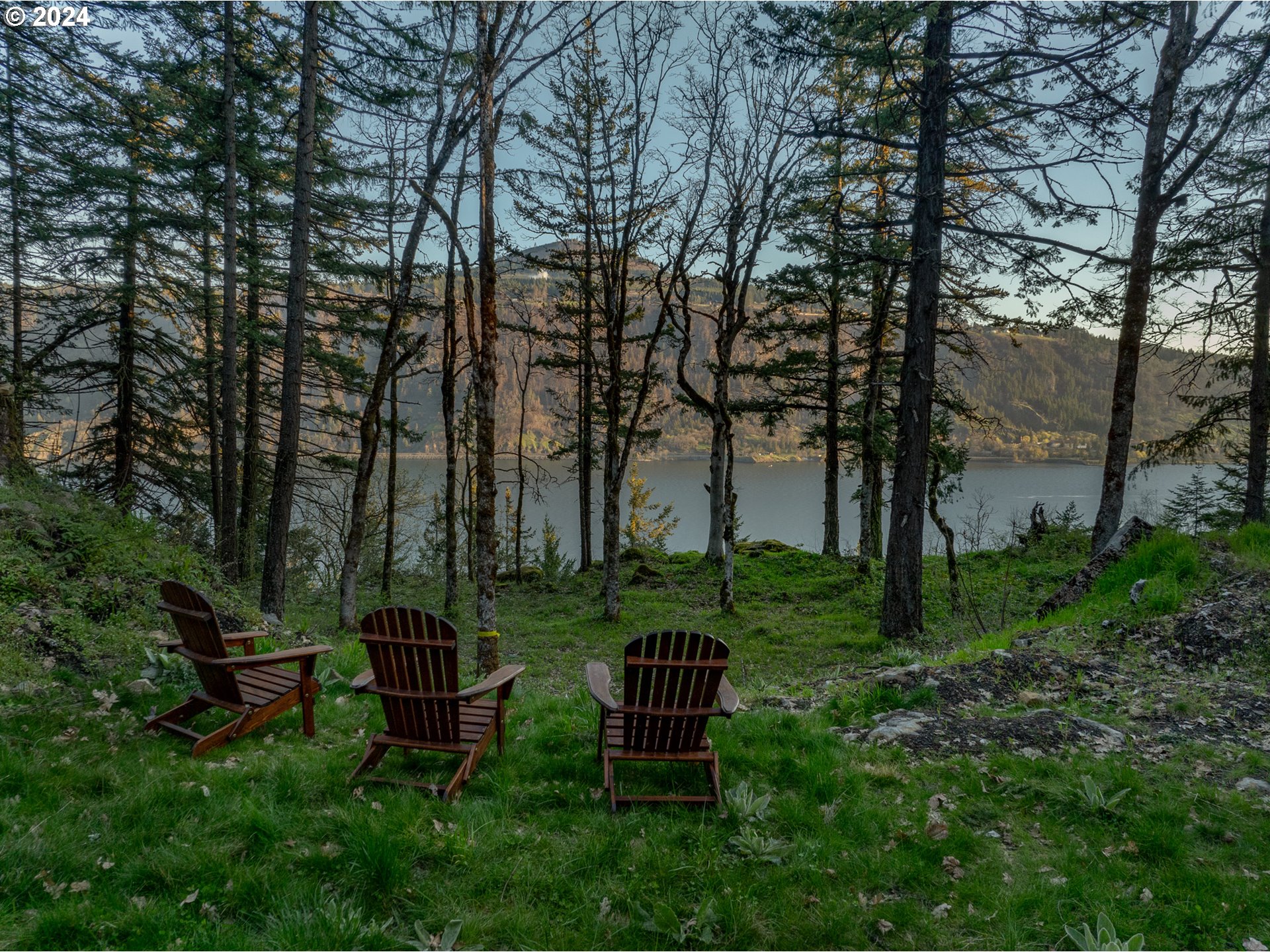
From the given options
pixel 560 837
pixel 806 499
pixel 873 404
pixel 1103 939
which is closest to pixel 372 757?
pixel 560 837

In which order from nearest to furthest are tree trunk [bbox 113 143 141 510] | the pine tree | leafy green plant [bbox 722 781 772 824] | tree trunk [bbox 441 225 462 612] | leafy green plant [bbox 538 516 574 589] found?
leafy green plant [bbox 722 781 772 824], tree trunk [bbox 113 143 141 510], tree trunk [bbox 441 225 462 612], the pine tree, leafy green plant [bbox 538 516 574 589]

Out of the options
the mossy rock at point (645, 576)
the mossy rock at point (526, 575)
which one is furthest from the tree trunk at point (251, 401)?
the mossy rock at point (645, 576)

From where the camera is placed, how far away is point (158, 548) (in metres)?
5.82

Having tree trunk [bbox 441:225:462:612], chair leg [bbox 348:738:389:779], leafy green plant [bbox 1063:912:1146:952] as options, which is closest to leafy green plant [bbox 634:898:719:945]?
leafy green plant [bbox 1063:912:1146:952]

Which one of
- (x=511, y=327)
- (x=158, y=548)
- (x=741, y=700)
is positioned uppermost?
(x=511, y=327)

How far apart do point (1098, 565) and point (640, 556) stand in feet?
37.6

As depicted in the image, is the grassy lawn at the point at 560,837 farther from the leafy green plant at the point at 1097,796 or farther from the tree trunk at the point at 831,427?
the tree trunk at the point at 831,427

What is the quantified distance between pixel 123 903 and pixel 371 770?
49.8 inches

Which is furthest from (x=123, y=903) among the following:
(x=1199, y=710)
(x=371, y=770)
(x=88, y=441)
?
(x=88, y=441)

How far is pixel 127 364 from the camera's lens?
10.5m

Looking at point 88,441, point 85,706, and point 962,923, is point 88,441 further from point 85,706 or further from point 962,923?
point 962,923

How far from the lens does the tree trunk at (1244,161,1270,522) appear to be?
33.3 feet

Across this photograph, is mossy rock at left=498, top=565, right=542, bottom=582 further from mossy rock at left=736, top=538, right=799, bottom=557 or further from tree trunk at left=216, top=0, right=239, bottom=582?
tree trunk at left=216, top=0, right=239, bottom=582

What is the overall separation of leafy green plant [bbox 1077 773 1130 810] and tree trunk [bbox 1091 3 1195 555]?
6.69 m
